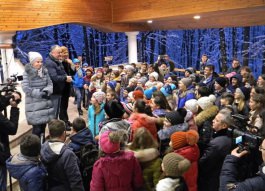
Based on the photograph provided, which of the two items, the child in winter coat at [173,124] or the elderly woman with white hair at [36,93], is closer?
the child in winter coat at [173,124]

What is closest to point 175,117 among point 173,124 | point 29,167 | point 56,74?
point 173,124

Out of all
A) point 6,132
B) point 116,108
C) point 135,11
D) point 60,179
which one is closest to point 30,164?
point 60,179

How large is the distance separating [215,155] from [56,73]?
112 inches

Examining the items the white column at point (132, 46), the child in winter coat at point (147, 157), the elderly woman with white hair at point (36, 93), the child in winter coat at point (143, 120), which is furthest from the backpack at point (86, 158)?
the white column at point (132, 46)

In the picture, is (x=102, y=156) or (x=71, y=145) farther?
(x=71, y=145)

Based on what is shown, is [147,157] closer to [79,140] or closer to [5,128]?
[79,140]

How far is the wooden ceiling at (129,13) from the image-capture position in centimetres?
736

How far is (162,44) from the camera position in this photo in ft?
36.6

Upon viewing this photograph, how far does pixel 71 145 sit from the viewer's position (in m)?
2.78

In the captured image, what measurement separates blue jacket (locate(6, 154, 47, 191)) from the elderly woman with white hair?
165 centimetres

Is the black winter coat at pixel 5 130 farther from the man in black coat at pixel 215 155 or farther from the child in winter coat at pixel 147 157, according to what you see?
the man in black coat at pixel 215 155

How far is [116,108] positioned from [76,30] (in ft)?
28.7

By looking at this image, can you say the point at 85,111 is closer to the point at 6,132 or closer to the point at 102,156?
the point at 6,132

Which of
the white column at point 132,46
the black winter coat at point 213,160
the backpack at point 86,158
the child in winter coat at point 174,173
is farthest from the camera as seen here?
the white column at point 132,46
